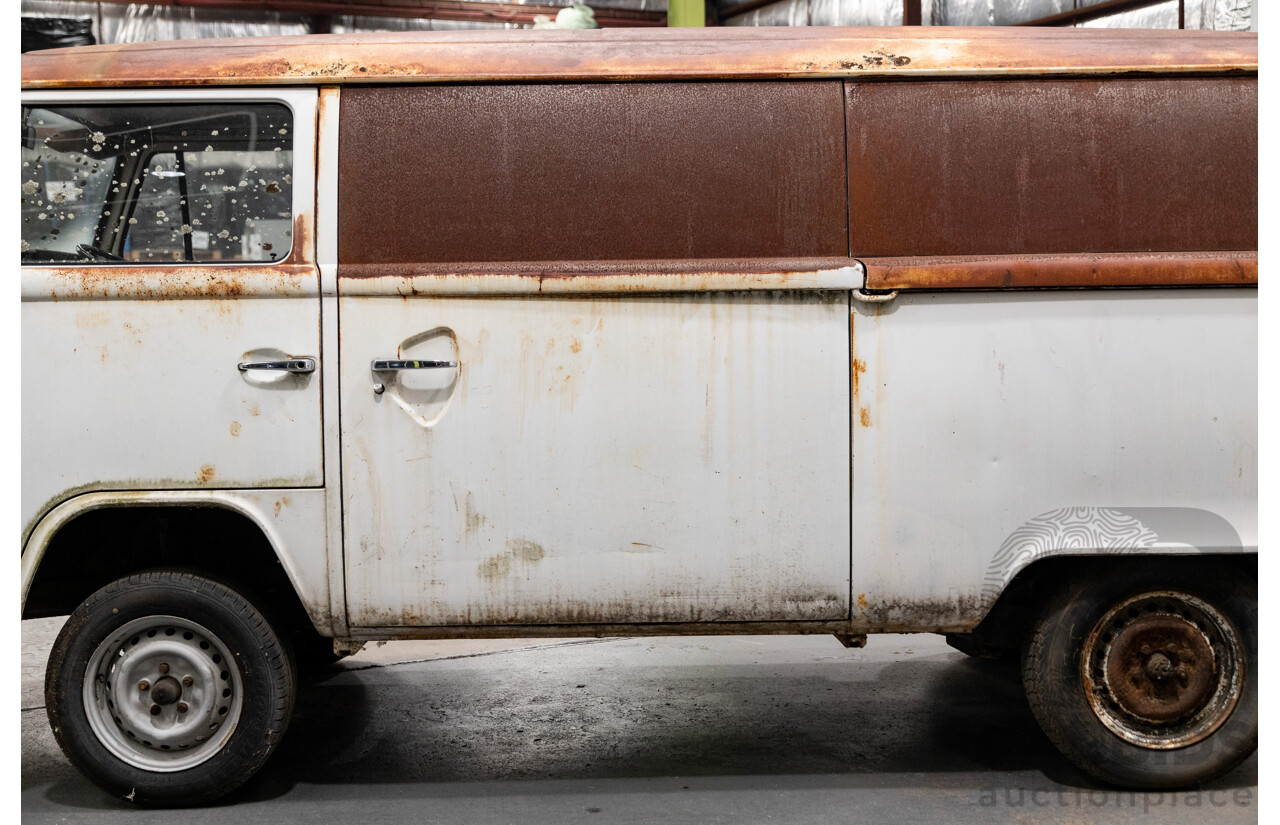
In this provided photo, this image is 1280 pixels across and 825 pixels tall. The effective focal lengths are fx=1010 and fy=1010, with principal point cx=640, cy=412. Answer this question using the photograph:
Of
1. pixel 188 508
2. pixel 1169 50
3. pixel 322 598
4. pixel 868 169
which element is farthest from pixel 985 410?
pixel 188 508

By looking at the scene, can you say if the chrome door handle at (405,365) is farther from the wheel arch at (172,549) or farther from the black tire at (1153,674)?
the black tire at (1153,674)

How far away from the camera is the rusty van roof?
316 centimetres

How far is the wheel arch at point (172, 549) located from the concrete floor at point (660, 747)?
62 centimetres

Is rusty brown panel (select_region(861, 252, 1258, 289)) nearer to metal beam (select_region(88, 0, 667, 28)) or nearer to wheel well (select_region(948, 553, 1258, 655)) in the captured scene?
wheel well (select_region(948, 553, 1258, 655))

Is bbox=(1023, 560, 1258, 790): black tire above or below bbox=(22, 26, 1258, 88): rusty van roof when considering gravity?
below

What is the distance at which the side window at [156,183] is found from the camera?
10.4 feet

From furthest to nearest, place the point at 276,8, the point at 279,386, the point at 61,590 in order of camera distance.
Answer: the point at 276,8 → the point at 61,590 → the point at 279,386

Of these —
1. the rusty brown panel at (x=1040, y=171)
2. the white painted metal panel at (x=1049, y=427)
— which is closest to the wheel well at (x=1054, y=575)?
the white painted metal panel at (x=1049, y=427)

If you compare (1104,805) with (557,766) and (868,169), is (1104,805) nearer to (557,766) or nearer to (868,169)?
(557,766)

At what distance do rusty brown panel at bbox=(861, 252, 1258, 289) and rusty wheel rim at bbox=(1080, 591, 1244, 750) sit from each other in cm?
101

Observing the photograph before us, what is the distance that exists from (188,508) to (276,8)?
8.40 meters

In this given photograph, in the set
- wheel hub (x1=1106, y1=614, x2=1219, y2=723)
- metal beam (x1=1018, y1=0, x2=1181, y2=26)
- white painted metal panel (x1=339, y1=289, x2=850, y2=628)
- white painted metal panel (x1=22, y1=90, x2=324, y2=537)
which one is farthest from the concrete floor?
metal beam (x1=1018, y1=0, x2=1181, y2=26)

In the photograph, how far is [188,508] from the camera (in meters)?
3.22

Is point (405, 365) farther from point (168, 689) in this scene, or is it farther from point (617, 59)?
point (168, 689)
